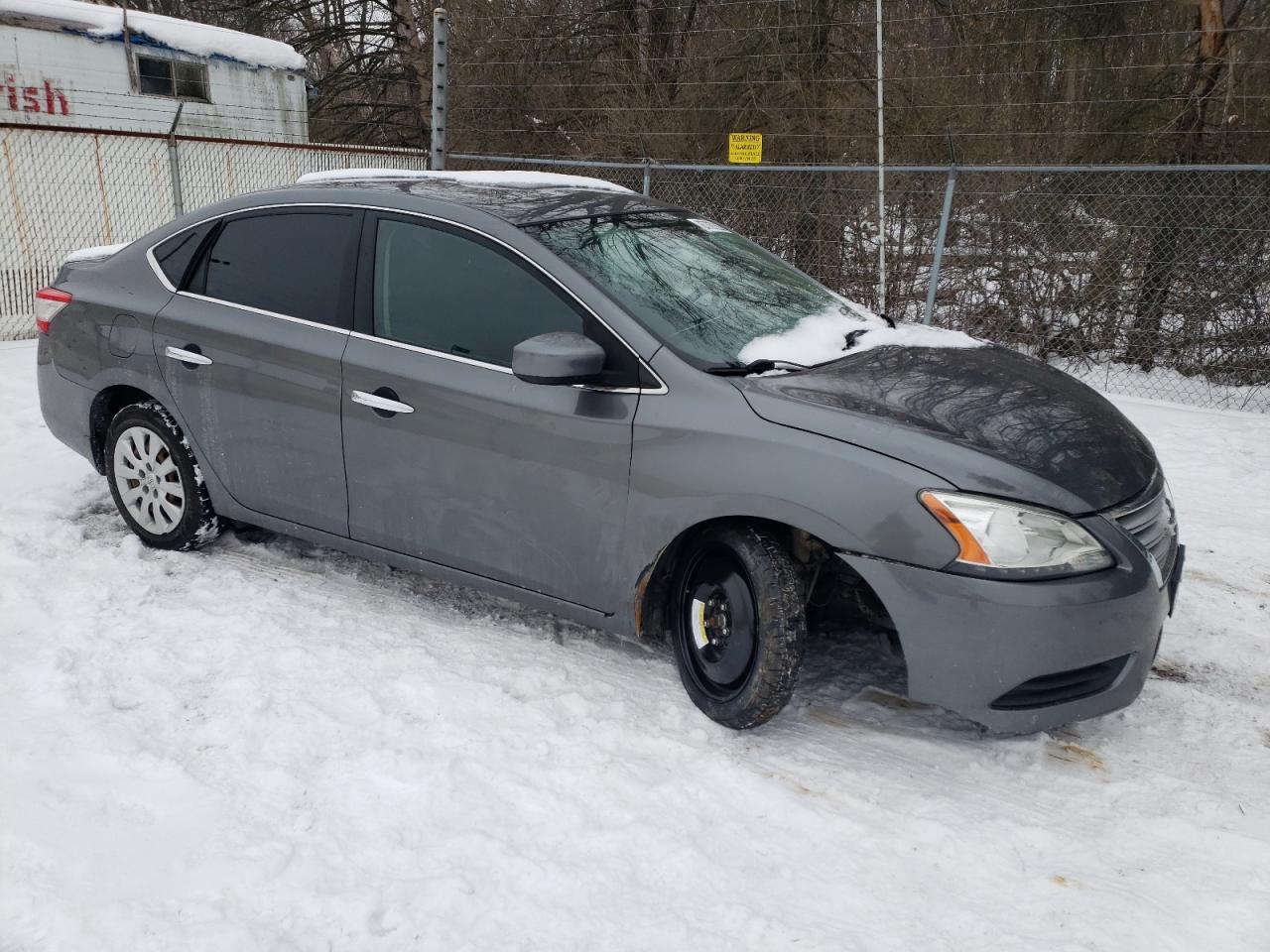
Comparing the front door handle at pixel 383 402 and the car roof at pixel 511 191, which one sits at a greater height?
the car roof at pixel 511 191

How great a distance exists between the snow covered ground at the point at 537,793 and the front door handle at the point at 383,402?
0.82 metres

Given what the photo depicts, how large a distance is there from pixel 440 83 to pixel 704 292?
5903 mm

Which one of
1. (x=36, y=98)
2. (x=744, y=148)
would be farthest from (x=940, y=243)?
(x=36, y=98)

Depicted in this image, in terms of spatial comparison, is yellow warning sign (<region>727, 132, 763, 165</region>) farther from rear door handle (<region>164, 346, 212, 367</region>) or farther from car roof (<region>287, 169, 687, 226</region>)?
rear door handle (<region>164, 346, 212, 367</region>)

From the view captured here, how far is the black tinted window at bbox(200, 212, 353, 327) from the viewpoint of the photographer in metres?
3.94

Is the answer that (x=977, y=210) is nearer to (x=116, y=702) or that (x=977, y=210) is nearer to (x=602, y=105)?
(x=602, y=105)

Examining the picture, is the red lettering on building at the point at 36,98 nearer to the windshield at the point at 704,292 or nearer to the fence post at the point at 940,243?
the fence post at the point at 940,243

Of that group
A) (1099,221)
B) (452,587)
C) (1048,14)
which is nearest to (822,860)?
(452,587)

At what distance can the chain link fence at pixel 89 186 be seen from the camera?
9430 millimetres

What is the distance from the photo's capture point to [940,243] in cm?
858

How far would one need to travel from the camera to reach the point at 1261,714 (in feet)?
11.3

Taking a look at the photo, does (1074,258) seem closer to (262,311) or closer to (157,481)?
(262,311)

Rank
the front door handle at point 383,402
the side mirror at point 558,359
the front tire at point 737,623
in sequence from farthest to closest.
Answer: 1. the front door handle at point 383,402
2. the side mirror at point 558,359
3. the front tire at point 737,623

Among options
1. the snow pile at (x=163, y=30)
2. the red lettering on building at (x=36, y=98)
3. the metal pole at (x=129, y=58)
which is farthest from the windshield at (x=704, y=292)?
the metal pole at (x=129, y=58)
